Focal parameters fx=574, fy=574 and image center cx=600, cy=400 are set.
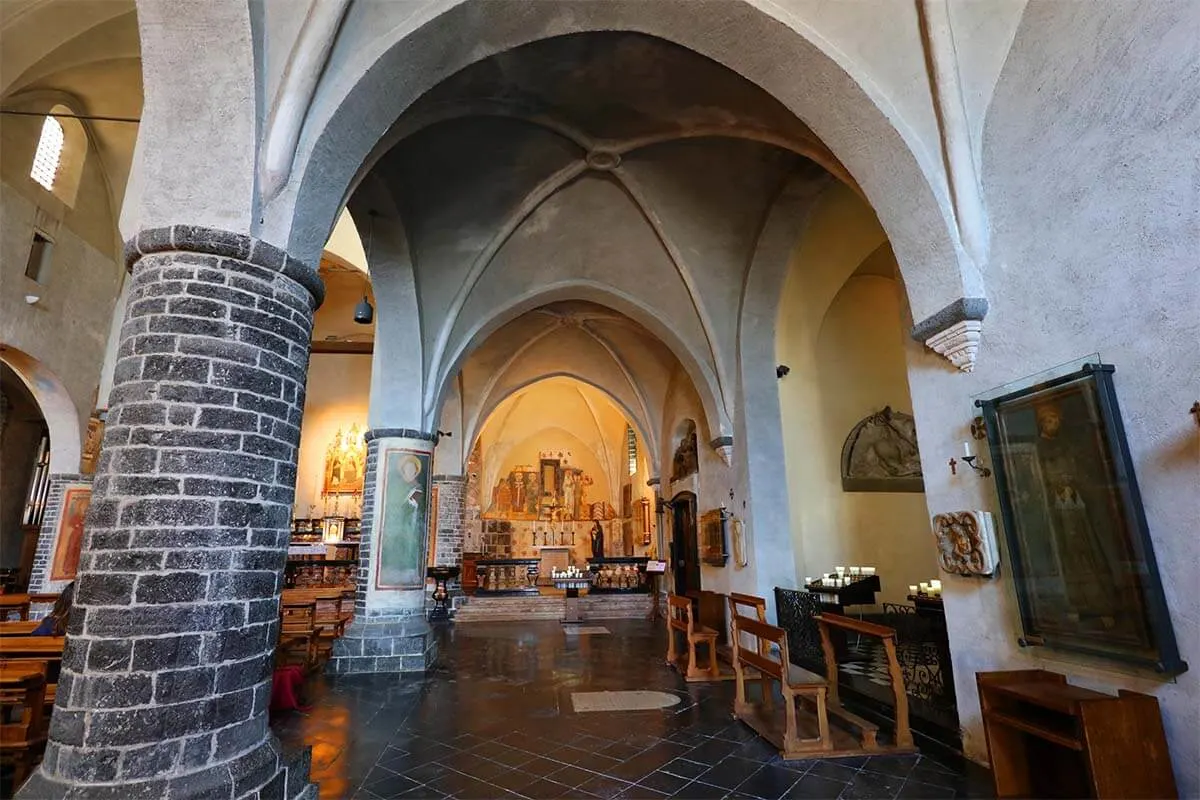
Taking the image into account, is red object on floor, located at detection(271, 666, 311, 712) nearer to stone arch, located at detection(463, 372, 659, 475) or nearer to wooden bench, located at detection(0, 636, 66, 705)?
wooden bench, located at detection(0, 636, 66, 705)

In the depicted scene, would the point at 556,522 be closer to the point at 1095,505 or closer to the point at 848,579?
the point at 848,579

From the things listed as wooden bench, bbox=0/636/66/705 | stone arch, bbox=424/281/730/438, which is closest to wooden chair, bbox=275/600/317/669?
wooden bench, bbox=0/636/66/705

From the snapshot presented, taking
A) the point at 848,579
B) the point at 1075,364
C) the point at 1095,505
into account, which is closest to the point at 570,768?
the point at 1095,505

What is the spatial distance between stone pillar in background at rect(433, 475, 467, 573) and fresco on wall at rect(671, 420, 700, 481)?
531cm

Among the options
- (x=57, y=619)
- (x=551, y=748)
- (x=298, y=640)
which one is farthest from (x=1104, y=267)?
(x=57, y=619)

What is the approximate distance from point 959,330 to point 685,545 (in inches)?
328

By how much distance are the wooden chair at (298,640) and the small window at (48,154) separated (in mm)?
8250

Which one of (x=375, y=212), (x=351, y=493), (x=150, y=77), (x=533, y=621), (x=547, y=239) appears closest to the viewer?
(x=150, y=77)

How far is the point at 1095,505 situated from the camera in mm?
3010

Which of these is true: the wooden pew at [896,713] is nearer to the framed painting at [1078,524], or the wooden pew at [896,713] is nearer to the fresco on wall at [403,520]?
the framed painting at [1078,524]

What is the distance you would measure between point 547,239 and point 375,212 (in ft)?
7.90

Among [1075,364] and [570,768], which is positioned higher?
[1075,364]

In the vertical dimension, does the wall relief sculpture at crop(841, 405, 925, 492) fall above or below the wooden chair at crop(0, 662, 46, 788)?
above

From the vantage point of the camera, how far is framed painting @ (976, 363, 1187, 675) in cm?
278
